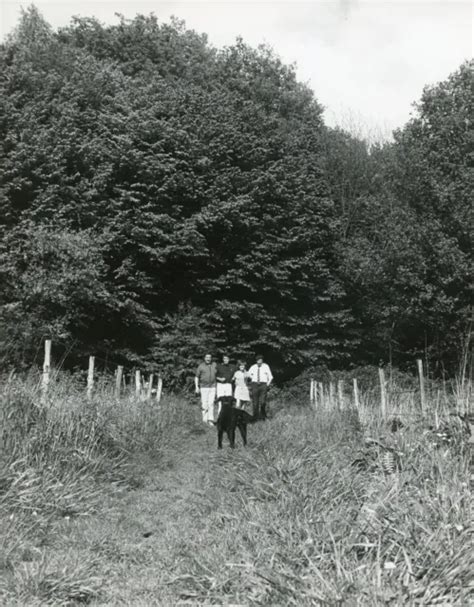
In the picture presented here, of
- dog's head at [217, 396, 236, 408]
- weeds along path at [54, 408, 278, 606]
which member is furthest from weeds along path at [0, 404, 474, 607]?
dog's head at [217, 396, 236, 408]

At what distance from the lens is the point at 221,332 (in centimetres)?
2780

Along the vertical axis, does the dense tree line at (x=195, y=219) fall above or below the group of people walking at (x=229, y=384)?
above

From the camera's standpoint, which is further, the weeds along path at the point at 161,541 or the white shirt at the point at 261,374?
the white shirt at the point at 261,374

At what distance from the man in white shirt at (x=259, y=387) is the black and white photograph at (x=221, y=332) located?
9 centimetres

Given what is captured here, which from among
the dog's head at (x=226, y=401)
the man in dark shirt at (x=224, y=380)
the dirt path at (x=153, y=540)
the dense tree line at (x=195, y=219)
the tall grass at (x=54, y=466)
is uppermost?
the dense tree line at (x=195, y=219)

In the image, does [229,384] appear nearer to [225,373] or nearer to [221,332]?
[225,373]

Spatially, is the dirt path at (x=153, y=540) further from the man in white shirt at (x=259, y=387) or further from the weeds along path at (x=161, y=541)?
the man in white shirt at (x=259, y=387)

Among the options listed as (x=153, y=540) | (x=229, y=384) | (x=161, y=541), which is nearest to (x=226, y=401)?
(x=229, y=384)

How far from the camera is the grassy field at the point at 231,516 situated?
4254 mm

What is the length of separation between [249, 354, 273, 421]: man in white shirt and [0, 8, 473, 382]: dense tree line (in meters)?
6.73

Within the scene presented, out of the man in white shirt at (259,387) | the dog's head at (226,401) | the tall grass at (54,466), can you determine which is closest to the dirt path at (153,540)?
the tall grass at (54,466)

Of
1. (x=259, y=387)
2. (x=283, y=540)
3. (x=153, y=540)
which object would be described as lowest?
(x=153, y=540)

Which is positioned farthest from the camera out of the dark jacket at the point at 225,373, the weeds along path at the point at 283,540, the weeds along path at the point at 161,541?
the dark jacket at the point at 225,373

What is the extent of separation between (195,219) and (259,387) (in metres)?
11.2
